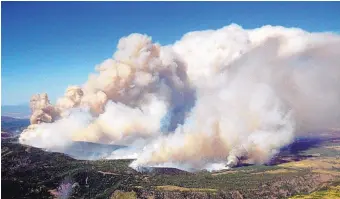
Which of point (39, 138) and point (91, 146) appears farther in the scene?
point (91, 146)

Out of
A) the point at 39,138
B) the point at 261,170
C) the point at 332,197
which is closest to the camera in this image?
the point at 332,197

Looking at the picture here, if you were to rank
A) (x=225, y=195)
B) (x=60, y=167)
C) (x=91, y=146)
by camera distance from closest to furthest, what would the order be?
1. (x=225, y=195)
2. (x=60, y=167)
3. (x=91, y=146)

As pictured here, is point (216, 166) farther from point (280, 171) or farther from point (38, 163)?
point (38, 163)

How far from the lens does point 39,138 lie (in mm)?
141125

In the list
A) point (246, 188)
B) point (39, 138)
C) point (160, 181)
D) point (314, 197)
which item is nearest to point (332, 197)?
point (314, 197)

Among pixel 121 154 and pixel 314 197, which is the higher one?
pixel 121 154

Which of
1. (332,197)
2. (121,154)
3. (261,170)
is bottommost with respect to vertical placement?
(332,197)

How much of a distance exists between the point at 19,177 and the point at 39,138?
3246cm

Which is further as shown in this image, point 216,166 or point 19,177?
point 216,166

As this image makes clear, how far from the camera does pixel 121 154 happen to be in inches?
6427

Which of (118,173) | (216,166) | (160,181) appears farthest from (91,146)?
(216,166)

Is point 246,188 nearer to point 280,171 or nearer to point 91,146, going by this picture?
point 280,171

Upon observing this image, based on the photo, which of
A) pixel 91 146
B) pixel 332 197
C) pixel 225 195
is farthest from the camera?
pixel 91 146

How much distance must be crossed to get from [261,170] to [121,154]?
2389 inches
